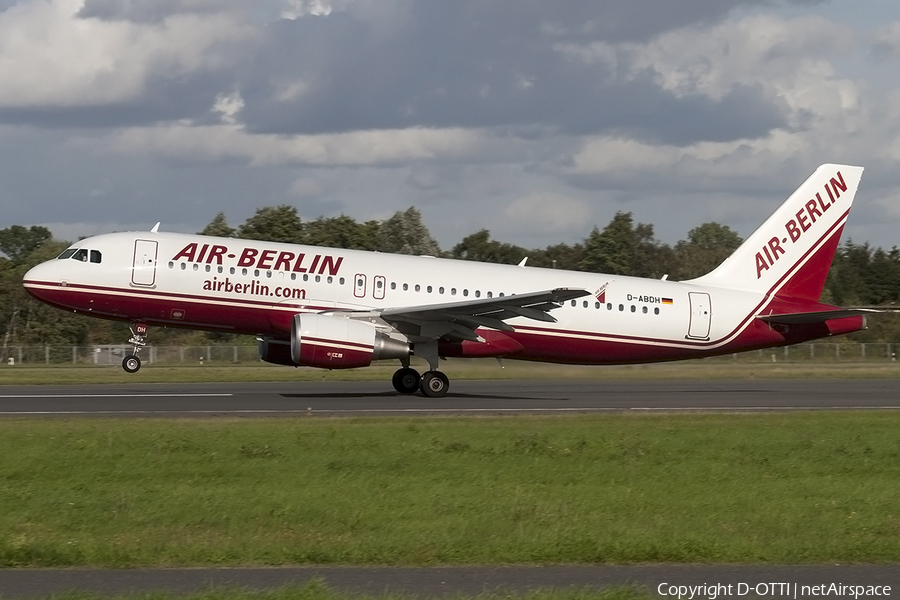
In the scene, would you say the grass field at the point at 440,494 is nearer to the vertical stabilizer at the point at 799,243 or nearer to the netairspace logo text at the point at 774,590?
the netairspace logo text at the point at 774,590

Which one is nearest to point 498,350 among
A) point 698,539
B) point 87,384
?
point 87,384

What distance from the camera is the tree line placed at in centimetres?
6706

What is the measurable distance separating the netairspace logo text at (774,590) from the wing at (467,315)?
17.9 meters

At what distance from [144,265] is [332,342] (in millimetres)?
5697

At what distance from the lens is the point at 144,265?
28812mm

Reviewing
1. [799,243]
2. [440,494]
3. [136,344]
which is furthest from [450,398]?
[440,494]

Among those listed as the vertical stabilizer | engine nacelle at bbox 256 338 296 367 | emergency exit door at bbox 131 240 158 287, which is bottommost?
engine nacelle at bbox 256 338 296 367

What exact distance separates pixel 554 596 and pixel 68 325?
63.9 m

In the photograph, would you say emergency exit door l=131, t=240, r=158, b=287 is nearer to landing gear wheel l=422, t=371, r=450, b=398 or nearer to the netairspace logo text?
landing gear wheel l=422, t=371, r=450, b=398

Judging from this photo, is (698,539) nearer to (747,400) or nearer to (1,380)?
(747,400)

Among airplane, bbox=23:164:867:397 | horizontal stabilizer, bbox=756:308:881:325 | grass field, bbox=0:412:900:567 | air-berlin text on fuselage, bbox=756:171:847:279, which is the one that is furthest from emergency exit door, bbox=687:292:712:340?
grass field, bbox=0:412:900:567

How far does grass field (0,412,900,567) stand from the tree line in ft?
163

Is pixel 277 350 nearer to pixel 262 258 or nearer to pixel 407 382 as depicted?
pixel 262 258

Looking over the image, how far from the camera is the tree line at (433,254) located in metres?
67.1
